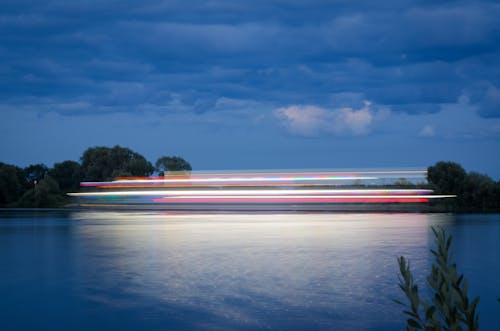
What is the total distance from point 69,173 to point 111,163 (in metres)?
15.0

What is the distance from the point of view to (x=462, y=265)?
1596 cm

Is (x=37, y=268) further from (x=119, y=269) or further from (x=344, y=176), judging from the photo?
(x=344, y=176)

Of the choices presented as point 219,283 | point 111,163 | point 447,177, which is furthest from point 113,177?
point 219,283

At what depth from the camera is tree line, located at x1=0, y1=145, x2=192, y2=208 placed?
90.0 metres

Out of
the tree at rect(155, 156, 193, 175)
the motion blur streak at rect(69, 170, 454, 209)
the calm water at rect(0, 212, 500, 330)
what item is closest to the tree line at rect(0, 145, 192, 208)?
the tree at rect(155, 156, 193, 175)

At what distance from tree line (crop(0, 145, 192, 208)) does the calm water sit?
7093cm

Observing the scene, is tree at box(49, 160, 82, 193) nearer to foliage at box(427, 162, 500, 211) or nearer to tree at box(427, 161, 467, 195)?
tree at box(427, 161, 467, 195)

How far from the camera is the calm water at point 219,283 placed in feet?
30.8

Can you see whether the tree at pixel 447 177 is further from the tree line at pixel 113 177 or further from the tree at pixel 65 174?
the tree at pixel 65 174

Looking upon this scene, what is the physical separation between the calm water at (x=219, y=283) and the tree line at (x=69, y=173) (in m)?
70.9

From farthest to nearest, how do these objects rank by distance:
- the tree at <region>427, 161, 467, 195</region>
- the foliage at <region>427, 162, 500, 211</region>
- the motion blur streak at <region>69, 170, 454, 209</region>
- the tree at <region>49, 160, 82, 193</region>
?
the tree at <region>49, 160, 82, 193</region> → the tree at <region>427, 161, 467, 195</region> → the foliage at <region>427, 162, 500, 211</region> → the motion blur streak at <region>69, 170, 454, 209</region>

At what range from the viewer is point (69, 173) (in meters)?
117

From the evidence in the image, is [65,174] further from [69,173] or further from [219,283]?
[219,283]

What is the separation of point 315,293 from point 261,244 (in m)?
9.98
